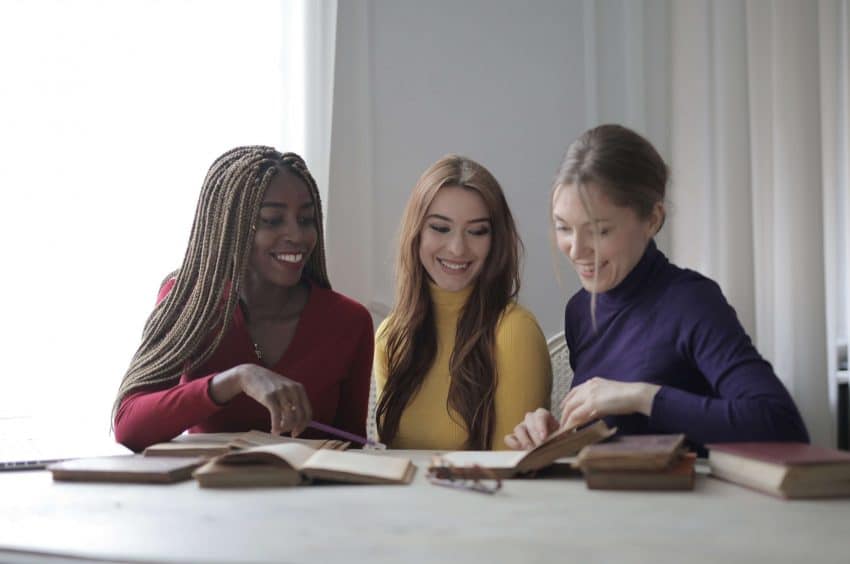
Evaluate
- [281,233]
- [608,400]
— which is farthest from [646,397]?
[281,233]

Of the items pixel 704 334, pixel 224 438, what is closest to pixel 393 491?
pixel 224 438

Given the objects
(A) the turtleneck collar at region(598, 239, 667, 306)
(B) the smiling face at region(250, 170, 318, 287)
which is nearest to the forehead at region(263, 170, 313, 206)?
(B) the smiling face at region(250, 170, 318, 287)

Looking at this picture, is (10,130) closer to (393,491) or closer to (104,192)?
(104,192)

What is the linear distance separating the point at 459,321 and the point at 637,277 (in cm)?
43

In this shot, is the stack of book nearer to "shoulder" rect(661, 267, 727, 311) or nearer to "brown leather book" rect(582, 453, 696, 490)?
"brown leather book" rect(582, 453, 696, 490)

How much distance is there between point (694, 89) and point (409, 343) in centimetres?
129

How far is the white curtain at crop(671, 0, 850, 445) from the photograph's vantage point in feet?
7.98

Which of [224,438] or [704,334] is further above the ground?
[704,334]

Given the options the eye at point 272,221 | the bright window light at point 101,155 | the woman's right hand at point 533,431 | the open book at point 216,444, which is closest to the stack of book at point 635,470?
the woman's right hand at point 533,431

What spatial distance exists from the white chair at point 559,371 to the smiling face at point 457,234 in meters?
0.65

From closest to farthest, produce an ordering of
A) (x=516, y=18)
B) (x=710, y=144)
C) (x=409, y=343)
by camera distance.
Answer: (x=409, y=343) < (x=710, y=144) < (x=516, y=18)

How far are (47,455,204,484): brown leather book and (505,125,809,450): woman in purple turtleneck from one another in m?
0.54

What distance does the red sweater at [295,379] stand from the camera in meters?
1.75

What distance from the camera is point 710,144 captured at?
9.20ft
